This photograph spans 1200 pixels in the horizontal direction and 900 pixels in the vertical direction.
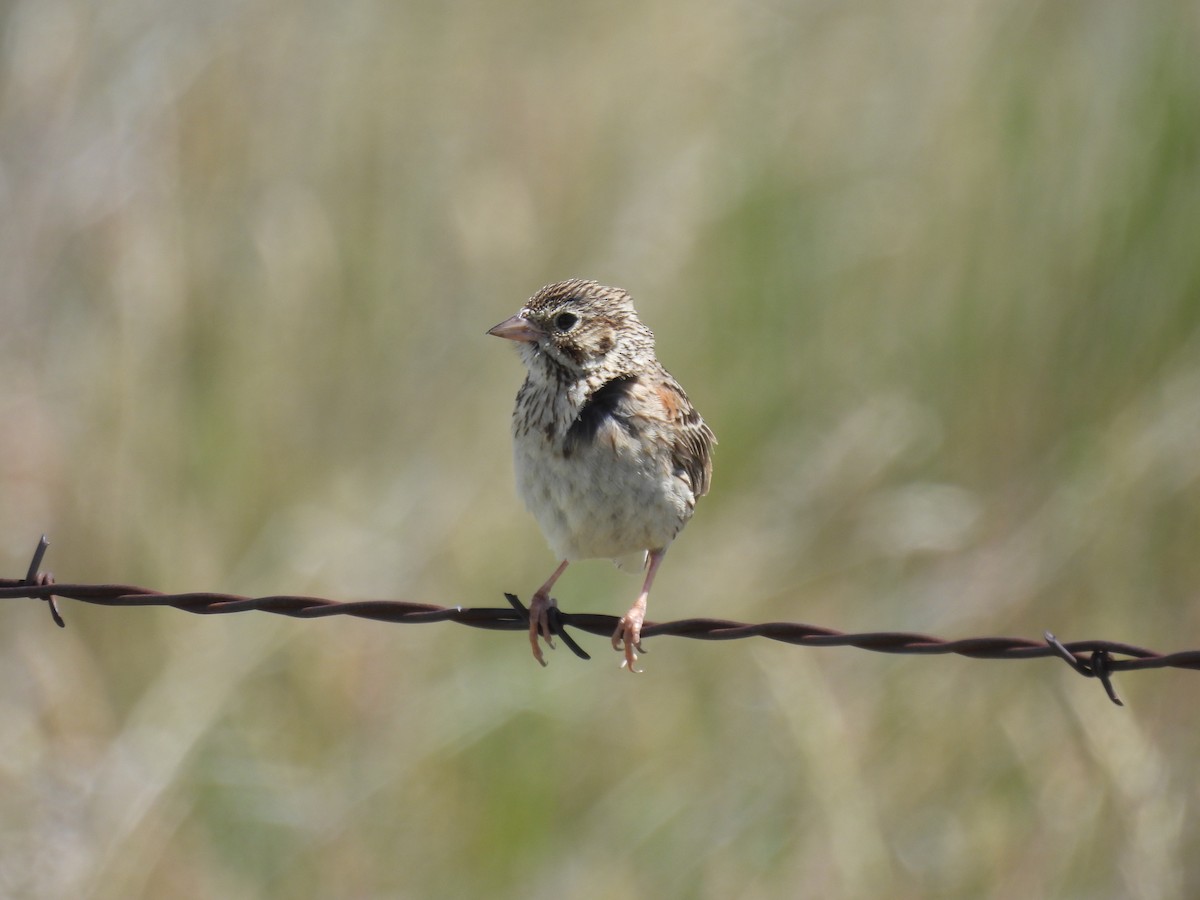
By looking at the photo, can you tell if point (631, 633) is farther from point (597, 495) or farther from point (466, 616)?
point (466, 616)

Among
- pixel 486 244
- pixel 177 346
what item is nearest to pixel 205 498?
pixel 177 346

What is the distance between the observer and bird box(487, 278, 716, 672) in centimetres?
456

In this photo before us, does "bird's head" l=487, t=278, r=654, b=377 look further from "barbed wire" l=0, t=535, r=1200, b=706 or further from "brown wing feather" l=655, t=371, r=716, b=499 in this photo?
"barbed wire" l=0, t=535, r=1200, b=706

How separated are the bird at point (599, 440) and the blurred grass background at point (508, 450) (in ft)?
3.19

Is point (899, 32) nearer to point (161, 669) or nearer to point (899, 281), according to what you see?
point (899, 281)

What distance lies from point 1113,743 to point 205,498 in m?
4.02

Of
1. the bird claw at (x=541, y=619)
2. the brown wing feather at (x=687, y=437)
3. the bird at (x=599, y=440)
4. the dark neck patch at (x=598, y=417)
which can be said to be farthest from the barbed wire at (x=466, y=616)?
the brown wing feather at (x=687, y=437)

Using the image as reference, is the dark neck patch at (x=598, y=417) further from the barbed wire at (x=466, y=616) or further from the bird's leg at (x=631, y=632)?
the barbed wire at (x=466, y=616)

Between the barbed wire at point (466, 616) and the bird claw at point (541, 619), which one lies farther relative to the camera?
the bird claw at point (541, 619)

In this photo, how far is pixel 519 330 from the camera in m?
4.88

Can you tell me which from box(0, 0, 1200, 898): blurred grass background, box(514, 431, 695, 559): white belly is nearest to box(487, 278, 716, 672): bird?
box(514, 431, 695, 559): white belly

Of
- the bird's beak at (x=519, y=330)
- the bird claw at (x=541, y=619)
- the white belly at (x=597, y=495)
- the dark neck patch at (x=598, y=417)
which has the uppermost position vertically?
the bird's beak at (x=519, y=330)

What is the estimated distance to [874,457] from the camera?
21.3 ft

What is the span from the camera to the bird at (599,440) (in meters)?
4.56
